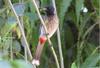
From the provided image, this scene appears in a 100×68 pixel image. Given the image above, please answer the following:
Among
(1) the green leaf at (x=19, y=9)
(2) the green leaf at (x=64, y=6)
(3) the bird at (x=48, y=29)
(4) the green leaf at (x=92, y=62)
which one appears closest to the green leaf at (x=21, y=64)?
(3) the bird at (x=48, y=29)

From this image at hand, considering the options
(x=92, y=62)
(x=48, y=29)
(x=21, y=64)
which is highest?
(x=21, y=64)

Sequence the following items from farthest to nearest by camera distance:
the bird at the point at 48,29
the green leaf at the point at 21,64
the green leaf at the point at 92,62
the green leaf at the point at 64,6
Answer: the green leaf at the point at 92,62 < the green leaf at the point at 64,6 < the bird at the point at 48,29 < the green leaf at the point at 21,64

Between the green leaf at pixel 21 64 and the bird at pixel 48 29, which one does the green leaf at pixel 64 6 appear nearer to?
the bird at pixel 48 29

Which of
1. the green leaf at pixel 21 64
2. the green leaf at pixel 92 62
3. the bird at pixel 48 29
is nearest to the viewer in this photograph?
the green leaf at pixel 21 64

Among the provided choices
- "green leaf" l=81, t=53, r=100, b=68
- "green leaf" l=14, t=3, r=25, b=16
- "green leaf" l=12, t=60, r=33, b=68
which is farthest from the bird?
"green leaf" l=12, t=60, r=33, b=68

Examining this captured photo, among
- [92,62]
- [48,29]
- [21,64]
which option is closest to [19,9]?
[48,29]

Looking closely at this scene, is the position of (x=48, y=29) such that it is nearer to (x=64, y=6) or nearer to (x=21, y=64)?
(x=64, y=6)

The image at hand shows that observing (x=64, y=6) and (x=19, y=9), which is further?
(x=64, y=6)

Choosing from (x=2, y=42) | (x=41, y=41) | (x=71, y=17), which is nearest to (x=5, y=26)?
(x=2, y=42)

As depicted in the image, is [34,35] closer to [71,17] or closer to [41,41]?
[71,17]

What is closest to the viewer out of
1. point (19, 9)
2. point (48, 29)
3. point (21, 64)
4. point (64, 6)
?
point (21, 64)

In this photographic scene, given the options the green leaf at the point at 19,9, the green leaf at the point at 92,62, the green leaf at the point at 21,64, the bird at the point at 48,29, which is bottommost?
the green leaf at the point at 92,62

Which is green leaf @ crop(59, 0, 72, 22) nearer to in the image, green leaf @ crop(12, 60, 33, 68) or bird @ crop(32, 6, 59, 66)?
bird @ crop(32, 6, 59, 66)

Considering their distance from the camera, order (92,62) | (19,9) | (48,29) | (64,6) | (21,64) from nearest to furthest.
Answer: (21,64), (48,29), (19,9), (64,6), (92,62)
